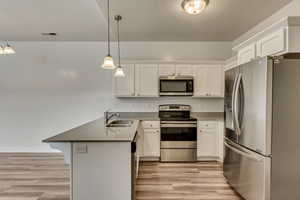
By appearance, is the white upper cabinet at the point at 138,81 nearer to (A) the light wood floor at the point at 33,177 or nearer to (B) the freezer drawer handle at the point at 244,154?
(A) the light wood floor at the point at 33,177

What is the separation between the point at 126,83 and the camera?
4582 millimetres

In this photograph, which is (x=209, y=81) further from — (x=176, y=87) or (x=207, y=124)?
(x=207, y=124)

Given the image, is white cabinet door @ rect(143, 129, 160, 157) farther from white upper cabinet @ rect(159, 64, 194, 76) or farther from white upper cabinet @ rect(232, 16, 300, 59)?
white upper cabinet @ rect(232, 16, 300, 59)

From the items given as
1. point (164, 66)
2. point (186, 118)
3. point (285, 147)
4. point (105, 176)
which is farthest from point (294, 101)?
point (164, 66)

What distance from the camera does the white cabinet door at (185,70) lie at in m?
4.56

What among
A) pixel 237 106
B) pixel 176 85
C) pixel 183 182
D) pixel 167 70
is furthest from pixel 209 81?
pixel 183 182

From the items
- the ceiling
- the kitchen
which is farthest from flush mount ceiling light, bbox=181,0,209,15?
the kitchen

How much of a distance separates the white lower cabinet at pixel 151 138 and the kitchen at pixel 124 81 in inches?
0.8

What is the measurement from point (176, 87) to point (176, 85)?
1.6 inches

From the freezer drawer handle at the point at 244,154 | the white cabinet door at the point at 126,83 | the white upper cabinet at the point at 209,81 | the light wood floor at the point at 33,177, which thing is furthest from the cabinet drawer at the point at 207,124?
the light wood floor at the point at 33,177

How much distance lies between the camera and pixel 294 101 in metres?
2.12

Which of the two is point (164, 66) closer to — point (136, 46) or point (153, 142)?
point (136, 46)

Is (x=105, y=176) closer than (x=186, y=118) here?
Yes

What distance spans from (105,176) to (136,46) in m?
3.47
